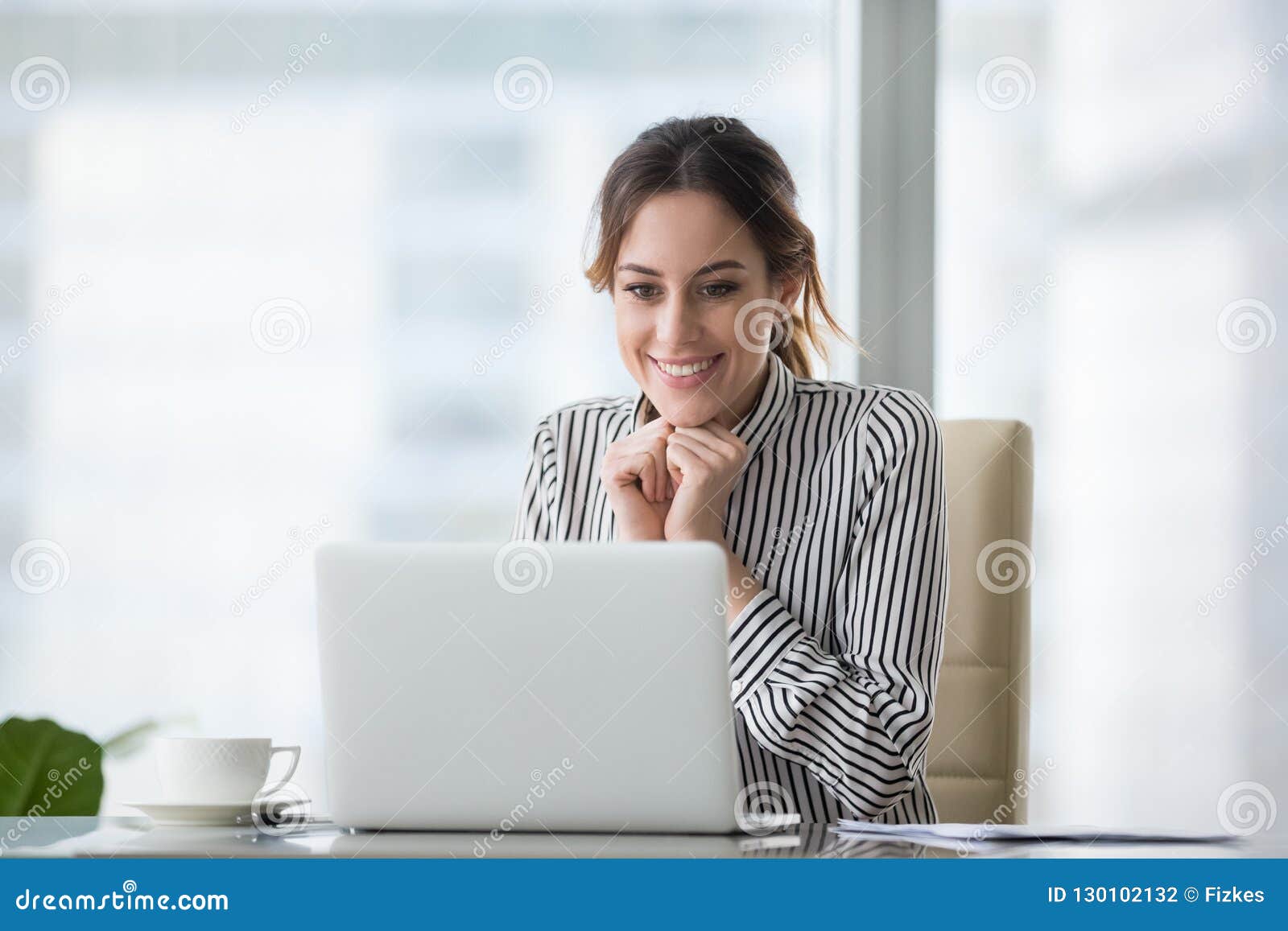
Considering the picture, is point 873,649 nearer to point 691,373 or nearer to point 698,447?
point 698,447

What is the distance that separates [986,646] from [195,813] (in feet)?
3.34

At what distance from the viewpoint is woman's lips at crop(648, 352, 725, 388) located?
1.59m

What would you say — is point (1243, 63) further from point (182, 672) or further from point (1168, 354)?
point (182, 672)

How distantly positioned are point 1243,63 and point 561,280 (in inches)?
51.2

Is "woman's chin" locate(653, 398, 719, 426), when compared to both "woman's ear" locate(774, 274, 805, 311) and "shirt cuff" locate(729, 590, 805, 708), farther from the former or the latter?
"shirt cuff" locate(729, 590, 805, 708)

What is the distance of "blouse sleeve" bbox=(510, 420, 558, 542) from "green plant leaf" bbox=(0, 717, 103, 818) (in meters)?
0.68

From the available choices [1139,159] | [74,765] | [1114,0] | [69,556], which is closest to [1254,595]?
[1139,159]

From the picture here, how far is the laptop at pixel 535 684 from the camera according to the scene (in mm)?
785

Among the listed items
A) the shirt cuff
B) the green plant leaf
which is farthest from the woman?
the green plant leaf

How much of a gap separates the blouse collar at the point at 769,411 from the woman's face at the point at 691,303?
0.10 feet

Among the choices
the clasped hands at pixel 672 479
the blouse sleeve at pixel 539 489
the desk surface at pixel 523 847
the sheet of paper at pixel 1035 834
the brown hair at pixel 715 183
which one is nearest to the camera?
the desk surface at pixel 523 847

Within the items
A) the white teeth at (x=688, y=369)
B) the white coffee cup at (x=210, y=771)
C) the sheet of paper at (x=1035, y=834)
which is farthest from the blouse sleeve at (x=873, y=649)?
the white coffee cup at (x=210, y=771)

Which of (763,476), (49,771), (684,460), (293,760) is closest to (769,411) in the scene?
(763,476)

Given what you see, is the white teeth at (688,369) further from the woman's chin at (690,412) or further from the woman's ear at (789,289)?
the woman's ear at (789,289)
